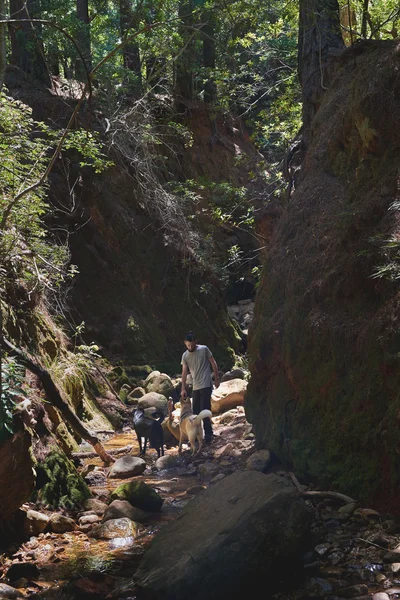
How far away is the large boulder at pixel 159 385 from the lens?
47.8 ft

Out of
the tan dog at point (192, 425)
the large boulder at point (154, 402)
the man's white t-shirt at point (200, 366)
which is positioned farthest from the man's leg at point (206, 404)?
the large boulder at point (154, 402)

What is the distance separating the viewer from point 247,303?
958 inches

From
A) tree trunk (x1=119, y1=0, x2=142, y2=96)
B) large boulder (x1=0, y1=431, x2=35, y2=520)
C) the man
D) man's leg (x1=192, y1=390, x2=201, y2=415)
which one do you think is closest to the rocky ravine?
large boulder (x1=0, y1=431, x2=35, y2=520)

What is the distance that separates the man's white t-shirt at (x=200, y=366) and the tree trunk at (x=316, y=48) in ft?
13.0

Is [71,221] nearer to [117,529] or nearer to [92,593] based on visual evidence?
[117,529]

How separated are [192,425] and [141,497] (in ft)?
8.22

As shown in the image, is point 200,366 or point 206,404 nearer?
point 200,366

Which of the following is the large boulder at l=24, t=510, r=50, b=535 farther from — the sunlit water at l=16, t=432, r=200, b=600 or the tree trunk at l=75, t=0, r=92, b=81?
the tree trunk at l=75, t=0, r=92, b=81

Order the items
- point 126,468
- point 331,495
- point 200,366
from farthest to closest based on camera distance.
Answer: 1. point 200,366
2. point 126,468
3. point 331,495

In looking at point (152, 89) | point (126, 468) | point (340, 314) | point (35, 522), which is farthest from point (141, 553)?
point (152, 89)

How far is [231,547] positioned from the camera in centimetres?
478

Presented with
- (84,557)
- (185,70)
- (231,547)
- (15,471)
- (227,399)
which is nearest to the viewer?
(231,547)

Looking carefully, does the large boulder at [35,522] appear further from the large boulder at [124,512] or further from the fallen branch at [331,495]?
the fallen branch at [331,495]

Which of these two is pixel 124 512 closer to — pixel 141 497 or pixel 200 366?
pixel 141 497
